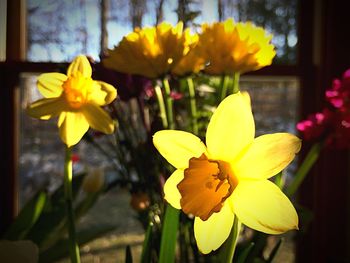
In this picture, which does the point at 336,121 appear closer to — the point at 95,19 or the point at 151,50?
the point at 151,50

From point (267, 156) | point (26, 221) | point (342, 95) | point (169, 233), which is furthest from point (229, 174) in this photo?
point (26, 221)

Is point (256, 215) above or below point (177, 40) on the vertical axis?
below

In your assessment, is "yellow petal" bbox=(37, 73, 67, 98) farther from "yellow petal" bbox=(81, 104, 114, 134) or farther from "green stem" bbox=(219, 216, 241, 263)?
"green stem" bbox=(219, 216, 241, 263)

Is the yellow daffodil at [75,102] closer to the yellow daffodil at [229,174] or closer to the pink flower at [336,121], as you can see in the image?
the yellow daffodil at [229,174]

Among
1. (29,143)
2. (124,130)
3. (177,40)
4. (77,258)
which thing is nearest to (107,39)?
(29,143)

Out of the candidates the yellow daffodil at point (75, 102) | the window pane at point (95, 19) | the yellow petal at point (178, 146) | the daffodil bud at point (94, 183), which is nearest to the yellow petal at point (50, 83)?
the yellow daffodil at point (75, 102)

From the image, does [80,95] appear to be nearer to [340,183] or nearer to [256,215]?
[256,215]

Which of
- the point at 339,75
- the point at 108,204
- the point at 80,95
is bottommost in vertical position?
the point at 108,204
